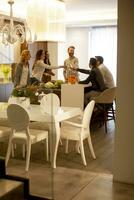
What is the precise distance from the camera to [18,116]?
398 centimetres

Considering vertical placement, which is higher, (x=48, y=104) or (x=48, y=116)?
(x=48, y=104)

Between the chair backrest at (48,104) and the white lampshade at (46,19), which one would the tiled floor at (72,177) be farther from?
the white lampshade at (46,19)

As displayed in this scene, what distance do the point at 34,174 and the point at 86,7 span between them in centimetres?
528

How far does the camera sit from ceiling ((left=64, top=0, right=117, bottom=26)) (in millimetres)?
7359

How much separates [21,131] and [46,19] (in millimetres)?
2066

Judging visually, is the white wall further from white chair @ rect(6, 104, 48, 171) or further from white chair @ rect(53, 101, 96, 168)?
white chair @ rect(6, 104, 48, 171)

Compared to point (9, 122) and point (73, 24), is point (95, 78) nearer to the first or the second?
point (9, 122)

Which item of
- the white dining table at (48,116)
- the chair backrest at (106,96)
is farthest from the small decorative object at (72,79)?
the white dining table at (48,116)

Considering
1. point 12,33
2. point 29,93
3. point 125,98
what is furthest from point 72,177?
point 12,33

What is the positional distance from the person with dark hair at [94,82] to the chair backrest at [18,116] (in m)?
2.20

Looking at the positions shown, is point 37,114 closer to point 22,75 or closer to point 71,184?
point 71,184

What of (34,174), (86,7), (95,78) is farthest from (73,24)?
(34,174)

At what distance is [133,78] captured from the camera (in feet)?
11.2

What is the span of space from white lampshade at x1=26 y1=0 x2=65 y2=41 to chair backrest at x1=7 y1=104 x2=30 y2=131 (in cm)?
174
